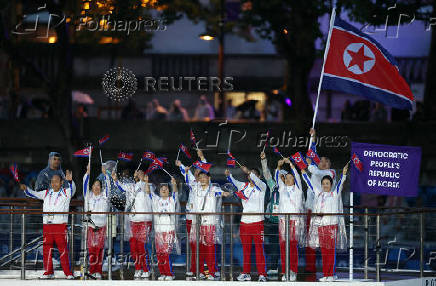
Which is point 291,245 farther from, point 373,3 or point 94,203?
point 373,3

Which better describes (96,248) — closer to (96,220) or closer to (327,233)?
(96,220)

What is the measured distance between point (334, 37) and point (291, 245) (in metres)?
3.96

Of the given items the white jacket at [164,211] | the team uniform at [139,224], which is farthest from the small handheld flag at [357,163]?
the team uniform at [139,224]

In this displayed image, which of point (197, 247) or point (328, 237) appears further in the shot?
point (328, 237)

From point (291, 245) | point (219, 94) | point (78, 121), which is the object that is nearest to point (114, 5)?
point (78, 121)

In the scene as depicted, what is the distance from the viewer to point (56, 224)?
15.1m

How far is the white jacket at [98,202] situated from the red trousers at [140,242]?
0.52m

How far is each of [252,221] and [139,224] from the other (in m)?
1.94

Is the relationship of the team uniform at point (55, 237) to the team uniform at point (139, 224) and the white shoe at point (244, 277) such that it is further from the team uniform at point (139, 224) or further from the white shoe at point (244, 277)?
the white shoe at point (244, 277)

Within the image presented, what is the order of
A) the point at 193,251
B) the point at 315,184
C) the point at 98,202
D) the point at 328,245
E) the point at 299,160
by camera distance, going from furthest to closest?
the point at 98,202, the point at 315,184, the point at 193,251, the point at 299,160, the point at 328,245

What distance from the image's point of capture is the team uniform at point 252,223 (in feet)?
49.1

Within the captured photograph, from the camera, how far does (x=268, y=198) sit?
51.4ft

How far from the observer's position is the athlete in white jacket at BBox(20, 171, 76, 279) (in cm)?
1501

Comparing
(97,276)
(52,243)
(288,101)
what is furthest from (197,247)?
(288,101)
